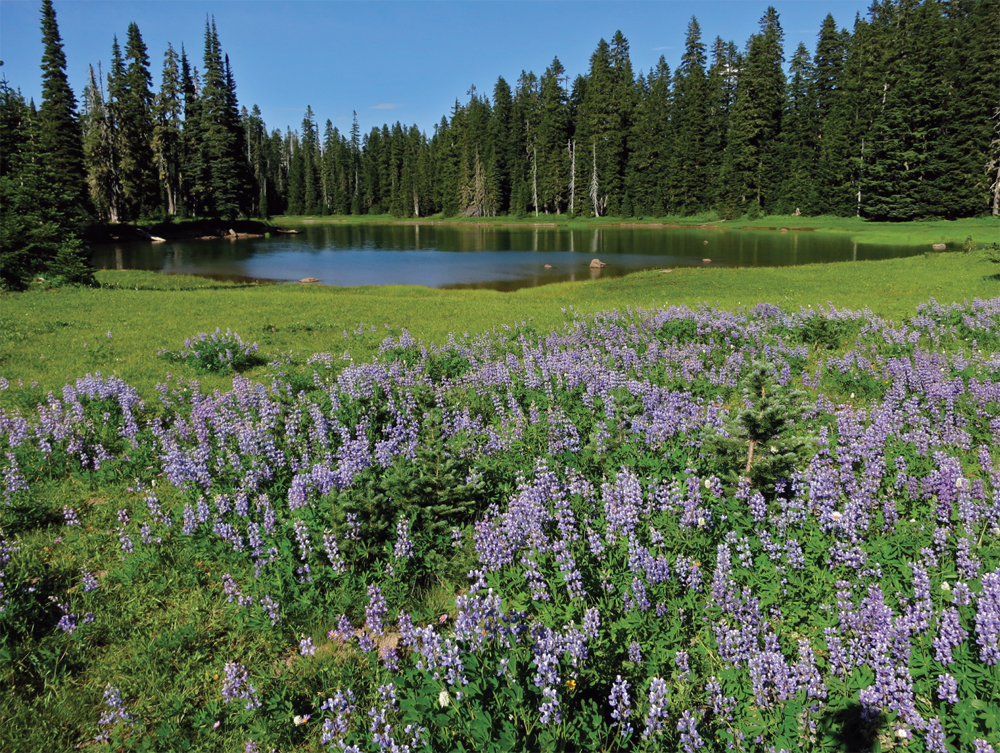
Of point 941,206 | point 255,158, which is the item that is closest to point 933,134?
point 941,206

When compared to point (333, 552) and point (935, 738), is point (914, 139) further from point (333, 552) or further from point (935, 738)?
point (333, 552)

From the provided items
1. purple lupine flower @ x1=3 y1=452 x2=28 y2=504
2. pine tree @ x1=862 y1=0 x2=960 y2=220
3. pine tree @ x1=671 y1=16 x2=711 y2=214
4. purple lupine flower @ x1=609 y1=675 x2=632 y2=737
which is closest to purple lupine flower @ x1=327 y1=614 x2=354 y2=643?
purple lupine flower @ x1=609 y1=675 x2=632 y2=737

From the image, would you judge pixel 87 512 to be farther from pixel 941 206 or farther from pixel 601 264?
pixel 941 206

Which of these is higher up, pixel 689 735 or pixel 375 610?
pixel 375 610

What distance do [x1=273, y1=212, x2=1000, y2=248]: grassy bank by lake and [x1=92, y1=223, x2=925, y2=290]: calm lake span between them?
11.0 feet

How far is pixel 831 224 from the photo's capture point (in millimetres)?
66312

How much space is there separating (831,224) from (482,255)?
43.1m

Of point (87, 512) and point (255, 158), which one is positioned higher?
point (255, 158)

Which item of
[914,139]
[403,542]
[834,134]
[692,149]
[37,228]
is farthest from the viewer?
[692,149]

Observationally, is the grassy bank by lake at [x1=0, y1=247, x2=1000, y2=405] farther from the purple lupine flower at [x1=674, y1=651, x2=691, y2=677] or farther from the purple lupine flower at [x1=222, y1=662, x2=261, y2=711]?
the purple lupine flower at [x1=674, y1=651, x2=691, y2=677]

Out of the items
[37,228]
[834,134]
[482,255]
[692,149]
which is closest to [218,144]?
[482,255]

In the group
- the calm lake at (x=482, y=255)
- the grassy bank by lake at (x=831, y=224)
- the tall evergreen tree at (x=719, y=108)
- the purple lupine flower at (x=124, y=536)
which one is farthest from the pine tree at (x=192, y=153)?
the purple lupine flower at (x=124, y=536)

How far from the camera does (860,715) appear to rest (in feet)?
10.00

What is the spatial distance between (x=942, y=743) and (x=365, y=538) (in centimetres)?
401
